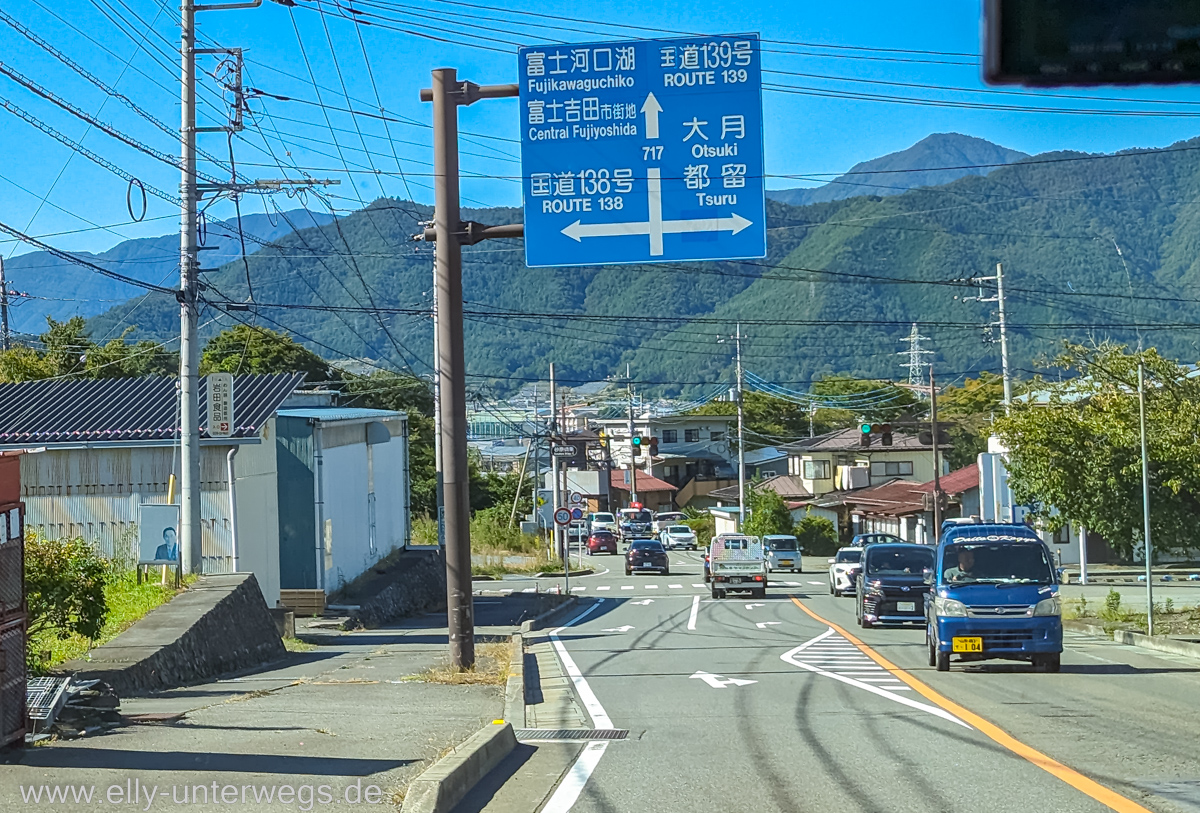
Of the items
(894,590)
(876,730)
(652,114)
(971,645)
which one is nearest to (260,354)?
(894,590)

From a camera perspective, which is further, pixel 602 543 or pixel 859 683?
pixel 602 543

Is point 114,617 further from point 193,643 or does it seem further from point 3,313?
point 3,313

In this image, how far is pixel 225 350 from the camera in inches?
2418

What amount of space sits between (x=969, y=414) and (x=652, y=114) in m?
75.1

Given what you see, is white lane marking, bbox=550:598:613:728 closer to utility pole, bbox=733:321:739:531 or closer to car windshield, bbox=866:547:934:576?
car windshield, bbox=866:547:934:576

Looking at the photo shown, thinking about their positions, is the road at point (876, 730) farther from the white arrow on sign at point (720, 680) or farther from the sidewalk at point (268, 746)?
the sidewalk at point (268, 746)

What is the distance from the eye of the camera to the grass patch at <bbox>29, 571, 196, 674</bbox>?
45.9 feet

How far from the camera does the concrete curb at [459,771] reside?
7.01 metres

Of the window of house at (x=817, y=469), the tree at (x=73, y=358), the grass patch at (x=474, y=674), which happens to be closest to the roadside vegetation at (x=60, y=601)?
the grass patch at (x=474, y=674)

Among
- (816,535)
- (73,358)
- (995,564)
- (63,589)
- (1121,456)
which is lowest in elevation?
(816,535)

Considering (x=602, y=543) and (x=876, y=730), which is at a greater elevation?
(x=876, y=730)

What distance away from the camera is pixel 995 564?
1697 cm

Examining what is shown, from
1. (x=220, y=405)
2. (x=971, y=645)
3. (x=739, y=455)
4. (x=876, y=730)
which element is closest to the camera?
(x=876, y=730)

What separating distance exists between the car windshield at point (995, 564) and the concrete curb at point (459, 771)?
9.12 metres
